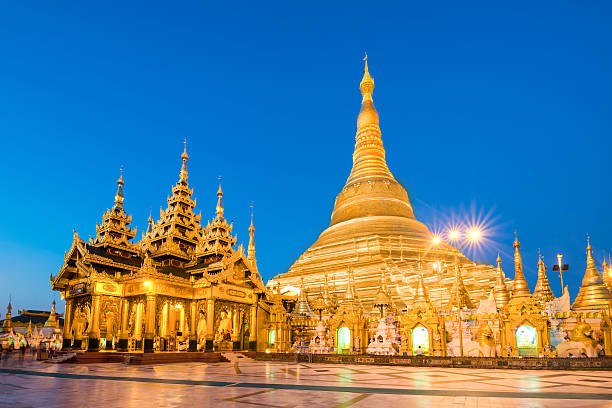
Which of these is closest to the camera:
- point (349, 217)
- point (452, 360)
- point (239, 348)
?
point (452, 360)

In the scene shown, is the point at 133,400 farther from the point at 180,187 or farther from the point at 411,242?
the point at 411,242

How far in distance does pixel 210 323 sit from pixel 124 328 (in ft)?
17.9

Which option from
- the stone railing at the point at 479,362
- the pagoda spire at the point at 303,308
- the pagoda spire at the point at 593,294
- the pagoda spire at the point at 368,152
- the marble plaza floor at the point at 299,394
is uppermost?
the pagoda spire at the point at 368,152

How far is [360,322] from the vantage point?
102 ft

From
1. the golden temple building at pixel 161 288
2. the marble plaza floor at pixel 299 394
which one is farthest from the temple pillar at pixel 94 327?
the marble plaza floor at pixel 299 394

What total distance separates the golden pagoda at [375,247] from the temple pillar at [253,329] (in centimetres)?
1163

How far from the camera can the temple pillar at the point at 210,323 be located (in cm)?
2850

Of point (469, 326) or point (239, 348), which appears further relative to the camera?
point (239, 348)

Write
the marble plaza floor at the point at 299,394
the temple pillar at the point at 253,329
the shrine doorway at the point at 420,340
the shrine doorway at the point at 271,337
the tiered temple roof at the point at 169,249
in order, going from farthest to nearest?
the shrine doorway at the point at 271,337, the temple pillar at the point at 253,329, the tiered temple roof at the point at 169,249, the shrine doorway at the point at 420,340, the marble plaza floor at the point at 299,394

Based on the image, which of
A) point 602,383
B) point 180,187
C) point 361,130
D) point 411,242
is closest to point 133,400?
point 602,383

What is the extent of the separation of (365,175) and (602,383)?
49797 millimetres

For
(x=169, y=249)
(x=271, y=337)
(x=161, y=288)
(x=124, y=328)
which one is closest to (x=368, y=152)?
(x=271, y=337)

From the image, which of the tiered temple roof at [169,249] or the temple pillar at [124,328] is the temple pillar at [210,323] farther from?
the temple pillar at [124,328]

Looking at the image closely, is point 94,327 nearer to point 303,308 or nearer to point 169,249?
point 169,249
